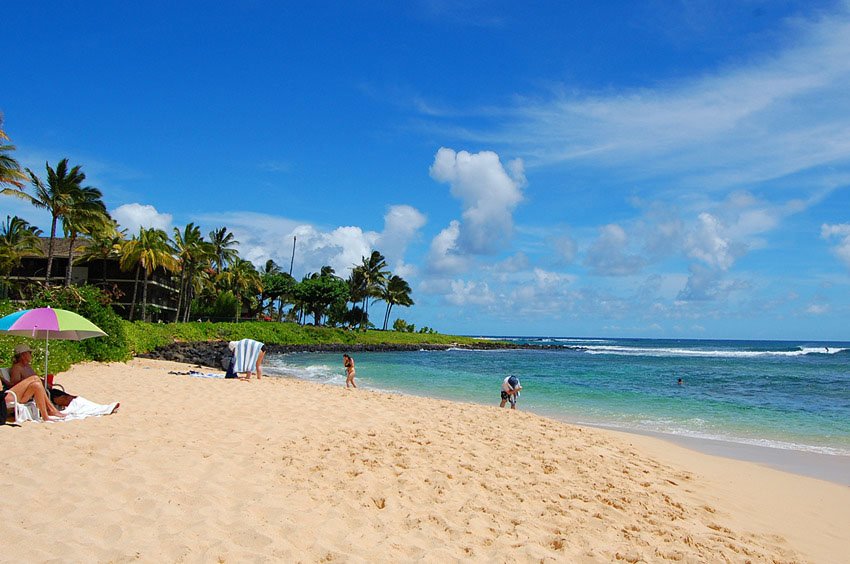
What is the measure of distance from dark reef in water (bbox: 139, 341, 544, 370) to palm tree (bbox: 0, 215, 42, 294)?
39.4 feet

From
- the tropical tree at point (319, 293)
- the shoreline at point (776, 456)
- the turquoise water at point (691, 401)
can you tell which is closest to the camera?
the shoreline at point (776, 456)

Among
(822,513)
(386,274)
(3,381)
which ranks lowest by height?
(822,513)

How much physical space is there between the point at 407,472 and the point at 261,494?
1.73m

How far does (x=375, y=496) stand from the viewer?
5836 millimetres

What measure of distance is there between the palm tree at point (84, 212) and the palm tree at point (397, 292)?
1666 inches

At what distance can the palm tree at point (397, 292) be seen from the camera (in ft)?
254

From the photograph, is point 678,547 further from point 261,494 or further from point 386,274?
point 386,274

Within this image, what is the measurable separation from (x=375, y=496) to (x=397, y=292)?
72177 mm

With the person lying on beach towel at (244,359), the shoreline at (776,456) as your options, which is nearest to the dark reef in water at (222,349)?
the person lying on beach towel at (244,359)

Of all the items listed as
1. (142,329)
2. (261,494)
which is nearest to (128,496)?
(261,494)

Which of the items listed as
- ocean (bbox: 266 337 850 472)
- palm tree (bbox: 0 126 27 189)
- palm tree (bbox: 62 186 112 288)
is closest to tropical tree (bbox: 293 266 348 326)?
palm tree (bbox: 62 186 112 288)

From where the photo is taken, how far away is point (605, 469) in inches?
306

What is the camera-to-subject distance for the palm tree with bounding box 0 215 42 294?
38344mm

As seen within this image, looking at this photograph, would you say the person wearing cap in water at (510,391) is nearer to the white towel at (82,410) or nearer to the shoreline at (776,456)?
the shoreline at (776,456)
